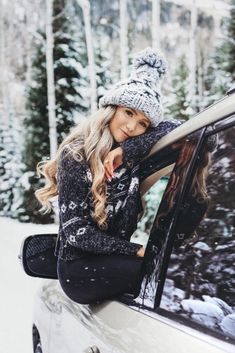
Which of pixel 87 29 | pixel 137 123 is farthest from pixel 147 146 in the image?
pixel 87 29

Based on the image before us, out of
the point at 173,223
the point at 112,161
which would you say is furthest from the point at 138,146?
the point at 173,223

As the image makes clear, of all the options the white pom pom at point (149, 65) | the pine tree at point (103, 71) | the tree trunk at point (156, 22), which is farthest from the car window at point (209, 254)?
the pine tree at point (103, 71)

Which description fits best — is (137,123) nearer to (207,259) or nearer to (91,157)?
(91,157)

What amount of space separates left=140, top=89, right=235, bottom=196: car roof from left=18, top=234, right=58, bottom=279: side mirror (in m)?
0.55

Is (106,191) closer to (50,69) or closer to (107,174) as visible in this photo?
(107,174)

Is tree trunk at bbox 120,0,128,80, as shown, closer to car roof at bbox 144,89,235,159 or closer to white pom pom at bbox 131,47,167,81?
white pom pom at bbox 131,47,167,81

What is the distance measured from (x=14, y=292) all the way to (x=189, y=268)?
21.2 feet

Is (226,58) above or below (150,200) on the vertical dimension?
above

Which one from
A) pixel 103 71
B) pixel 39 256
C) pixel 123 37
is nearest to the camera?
pixel 39 256

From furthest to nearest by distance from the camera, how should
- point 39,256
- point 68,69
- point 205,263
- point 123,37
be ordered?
1. point 68,69
2. point 123,37
3. point 39,256
4. point 205,263

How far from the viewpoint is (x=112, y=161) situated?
2.18 m

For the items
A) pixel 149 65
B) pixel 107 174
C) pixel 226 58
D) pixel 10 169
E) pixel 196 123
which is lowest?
pixel 107 174

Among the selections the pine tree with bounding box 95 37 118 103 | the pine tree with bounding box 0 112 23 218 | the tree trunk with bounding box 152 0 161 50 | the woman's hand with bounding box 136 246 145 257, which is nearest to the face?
the woman's hand with bounding box 136 246 145 257

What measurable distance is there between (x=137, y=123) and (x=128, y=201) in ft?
1.12
